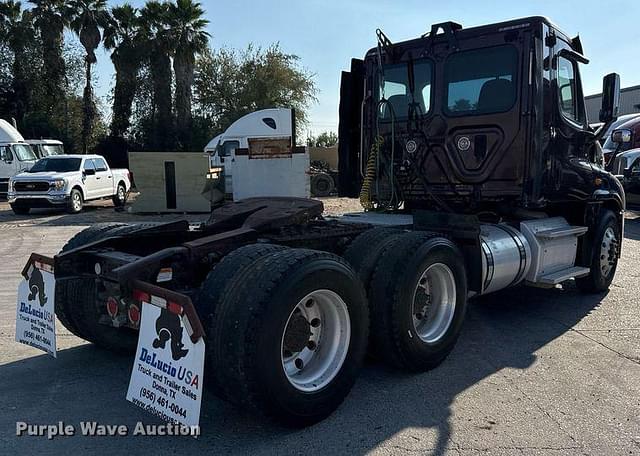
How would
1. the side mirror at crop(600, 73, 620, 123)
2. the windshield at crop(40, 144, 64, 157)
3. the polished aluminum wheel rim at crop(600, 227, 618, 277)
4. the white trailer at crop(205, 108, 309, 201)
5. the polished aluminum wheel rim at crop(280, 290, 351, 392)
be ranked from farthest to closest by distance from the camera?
the windshield at crop(40, 144, 64, 157), the white trailer at crop(205, 108, 309, 201), the polished aluminum wheel rim at crop(600, 227, 618, 277), the side mirror at crop(600, 73, 620, 123), the polished aluminum wheel rim at crop(280, 290, 351, 392)

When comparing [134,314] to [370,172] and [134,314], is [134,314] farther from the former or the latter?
[370,172]

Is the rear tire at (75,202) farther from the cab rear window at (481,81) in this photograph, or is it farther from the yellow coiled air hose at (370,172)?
the cab rear window at (481,81)

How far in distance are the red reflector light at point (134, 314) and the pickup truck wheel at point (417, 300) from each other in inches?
64.5

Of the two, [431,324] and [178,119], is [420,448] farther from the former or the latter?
[178,119]

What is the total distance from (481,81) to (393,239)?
2477mm

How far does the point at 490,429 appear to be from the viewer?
11.6ft

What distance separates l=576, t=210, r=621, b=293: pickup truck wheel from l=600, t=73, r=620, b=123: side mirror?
1.35 meters

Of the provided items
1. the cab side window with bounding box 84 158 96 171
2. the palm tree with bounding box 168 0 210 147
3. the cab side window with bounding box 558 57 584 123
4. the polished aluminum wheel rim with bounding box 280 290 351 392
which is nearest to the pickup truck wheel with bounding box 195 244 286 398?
the polished aluminum wheel rim with bounding box 280 290 351 392

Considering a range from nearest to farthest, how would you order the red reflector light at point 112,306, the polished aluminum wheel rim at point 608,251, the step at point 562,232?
the red reflector light at point 112,306, the step at point 562,232, the polished aluminum wheel rim at point 608,251

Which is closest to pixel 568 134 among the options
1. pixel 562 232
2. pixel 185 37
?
pixel 562 232

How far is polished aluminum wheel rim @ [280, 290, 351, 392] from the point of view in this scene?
356 centimetres

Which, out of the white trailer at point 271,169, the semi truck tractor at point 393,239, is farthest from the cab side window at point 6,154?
the semi truck tractor at point 393,239

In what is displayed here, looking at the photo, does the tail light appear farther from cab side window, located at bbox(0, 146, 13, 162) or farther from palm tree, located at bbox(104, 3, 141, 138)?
Result: palm tree, located at bbox(104, 3, 141, 138)

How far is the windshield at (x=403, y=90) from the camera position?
632 centimetres
